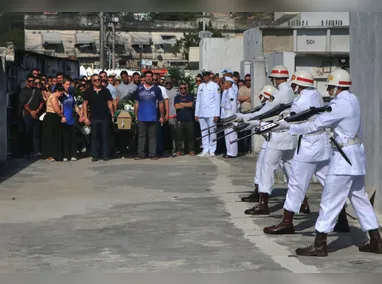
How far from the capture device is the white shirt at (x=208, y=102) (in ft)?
69.9

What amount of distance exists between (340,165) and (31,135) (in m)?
12.3

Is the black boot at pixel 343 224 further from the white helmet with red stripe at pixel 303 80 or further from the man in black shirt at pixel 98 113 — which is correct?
the man in black shirt at pixel 98 113

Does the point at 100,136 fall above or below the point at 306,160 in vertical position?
below

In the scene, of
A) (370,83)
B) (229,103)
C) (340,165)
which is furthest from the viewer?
(229,103)

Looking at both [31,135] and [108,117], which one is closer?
[108,117]

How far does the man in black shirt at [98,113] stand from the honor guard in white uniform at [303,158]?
943 centimetres

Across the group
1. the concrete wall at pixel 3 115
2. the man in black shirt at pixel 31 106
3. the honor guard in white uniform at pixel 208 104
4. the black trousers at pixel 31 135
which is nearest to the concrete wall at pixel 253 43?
the honor guard in white uniform at pixel 208 104

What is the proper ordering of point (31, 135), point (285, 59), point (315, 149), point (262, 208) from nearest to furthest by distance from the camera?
point (315, 149)
point (262, 208)
point (285, 59)
point (31, 135)

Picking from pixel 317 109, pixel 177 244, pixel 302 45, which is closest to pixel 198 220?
pixel 177 244

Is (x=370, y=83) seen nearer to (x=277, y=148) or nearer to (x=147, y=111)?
(x=277, y=148)

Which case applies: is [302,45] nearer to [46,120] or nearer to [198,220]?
[46,120]

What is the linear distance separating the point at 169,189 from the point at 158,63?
203 ft

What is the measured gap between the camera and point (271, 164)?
12.9 m

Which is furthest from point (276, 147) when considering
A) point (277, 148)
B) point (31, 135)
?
point (31, 135)
